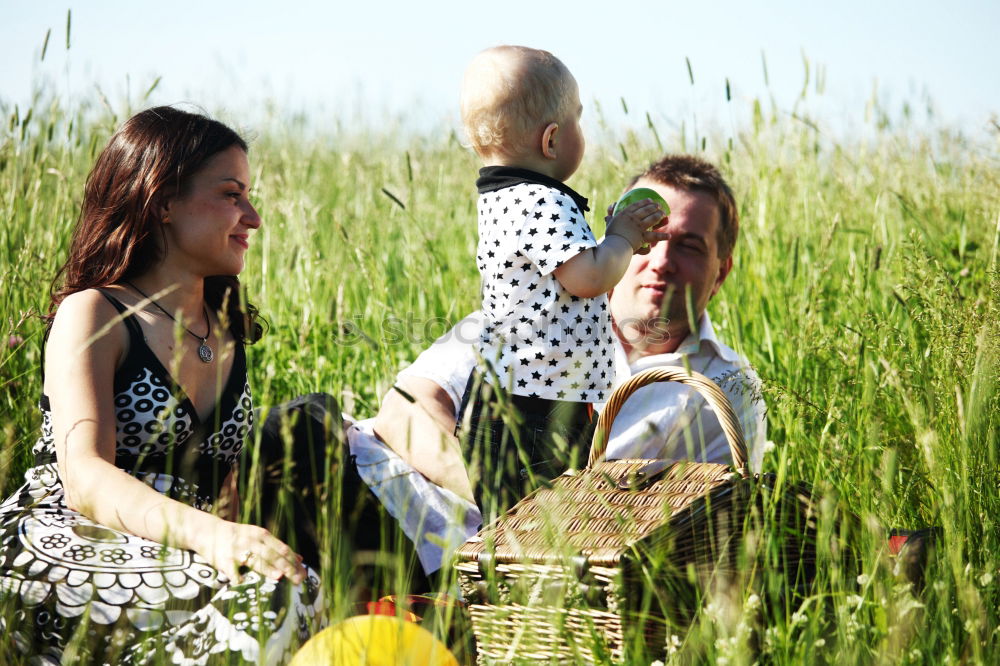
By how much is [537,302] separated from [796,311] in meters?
1.16

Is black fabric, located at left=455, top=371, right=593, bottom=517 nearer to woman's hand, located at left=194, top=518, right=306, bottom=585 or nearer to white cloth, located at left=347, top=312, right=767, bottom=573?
white cloth, located at left=347, top=312, right=767, bottom=573

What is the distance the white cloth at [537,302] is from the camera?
7.64ft

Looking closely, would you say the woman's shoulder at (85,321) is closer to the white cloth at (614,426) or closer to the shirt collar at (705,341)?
the white cloth at (614,426)

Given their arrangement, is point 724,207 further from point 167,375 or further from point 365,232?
point 167,375

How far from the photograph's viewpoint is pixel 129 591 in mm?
1852

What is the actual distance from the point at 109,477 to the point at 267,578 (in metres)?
0.43

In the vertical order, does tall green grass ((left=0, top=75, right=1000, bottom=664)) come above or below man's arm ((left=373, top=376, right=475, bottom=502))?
above

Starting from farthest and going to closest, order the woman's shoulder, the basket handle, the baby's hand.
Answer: the baby's hand → the woman's shoulder → the basket handle

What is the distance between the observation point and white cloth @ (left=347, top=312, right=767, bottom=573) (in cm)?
267

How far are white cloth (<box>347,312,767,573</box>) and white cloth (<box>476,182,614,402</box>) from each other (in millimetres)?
307

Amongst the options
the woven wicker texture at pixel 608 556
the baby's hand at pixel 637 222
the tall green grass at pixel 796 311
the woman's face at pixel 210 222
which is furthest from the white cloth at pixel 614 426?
the woman's face at pixel 210 222

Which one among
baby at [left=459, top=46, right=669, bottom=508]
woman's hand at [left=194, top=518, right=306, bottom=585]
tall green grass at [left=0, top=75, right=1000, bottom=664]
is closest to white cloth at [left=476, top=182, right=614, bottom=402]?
baby at [left=459, top=46, right=669, bottom=508]

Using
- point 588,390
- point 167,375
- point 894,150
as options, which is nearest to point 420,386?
point 588,390

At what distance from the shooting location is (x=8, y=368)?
285 cm
